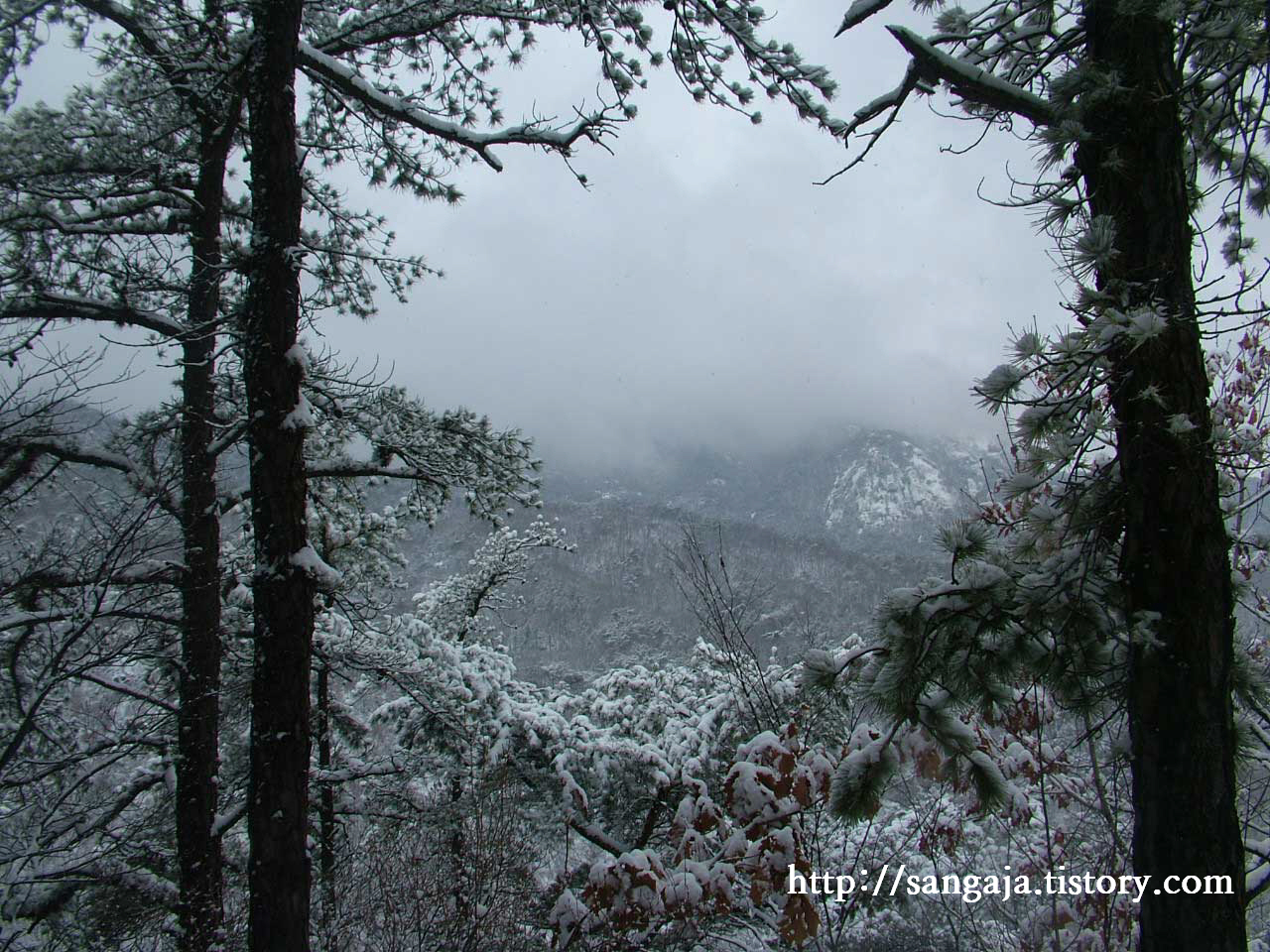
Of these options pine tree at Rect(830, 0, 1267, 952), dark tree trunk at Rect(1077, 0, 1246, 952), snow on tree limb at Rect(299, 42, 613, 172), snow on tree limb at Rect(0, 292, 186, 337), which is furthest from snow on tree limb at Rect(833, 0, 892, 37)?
snow on tree limb at Rect(0, 292, 186, 337)

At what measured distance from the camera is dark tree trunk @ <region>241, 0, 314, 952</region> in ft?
11.2

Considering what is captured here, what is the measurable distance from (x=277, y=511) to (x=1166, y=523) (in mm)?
3897

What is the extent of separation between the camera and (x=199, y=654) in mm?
5082

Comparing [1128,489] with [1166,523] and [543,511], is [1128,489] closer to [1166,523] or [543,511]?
[1166,523]

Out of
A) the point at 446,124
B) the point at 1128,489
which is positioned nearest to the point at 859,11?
the point at 1128,489

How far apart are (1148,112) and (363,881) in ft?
24.3

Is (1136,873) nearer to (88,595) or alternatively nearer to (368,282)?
(88,595)

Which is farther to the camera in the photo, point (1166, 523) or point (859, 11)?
point (859, 11)

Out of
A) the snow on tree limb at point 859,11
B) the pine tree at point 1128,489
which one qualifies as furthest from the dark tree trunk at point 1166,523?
the snow on tree limb at point 859,11

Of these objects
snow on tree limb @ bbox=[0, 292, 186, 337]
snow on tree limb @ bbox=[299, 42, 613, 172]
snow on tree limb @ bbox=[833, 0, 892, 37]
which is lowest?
snow on tree limb @ bbox=[833, 0, 892, 37]

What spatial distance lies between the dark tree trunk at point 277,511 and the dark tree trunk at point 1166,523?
143 inches

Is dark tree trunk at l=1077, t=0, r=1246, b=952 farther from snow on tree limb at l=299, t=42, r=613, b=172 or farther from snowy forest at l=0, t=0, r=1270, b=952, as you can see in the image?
snow on tree limb at l=299, t=42, r=613, b=172

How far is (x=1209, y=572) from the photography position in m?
1.97

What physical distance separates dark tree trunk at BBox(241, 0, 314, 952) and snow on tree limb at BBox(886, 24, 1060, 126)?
10.5ft
